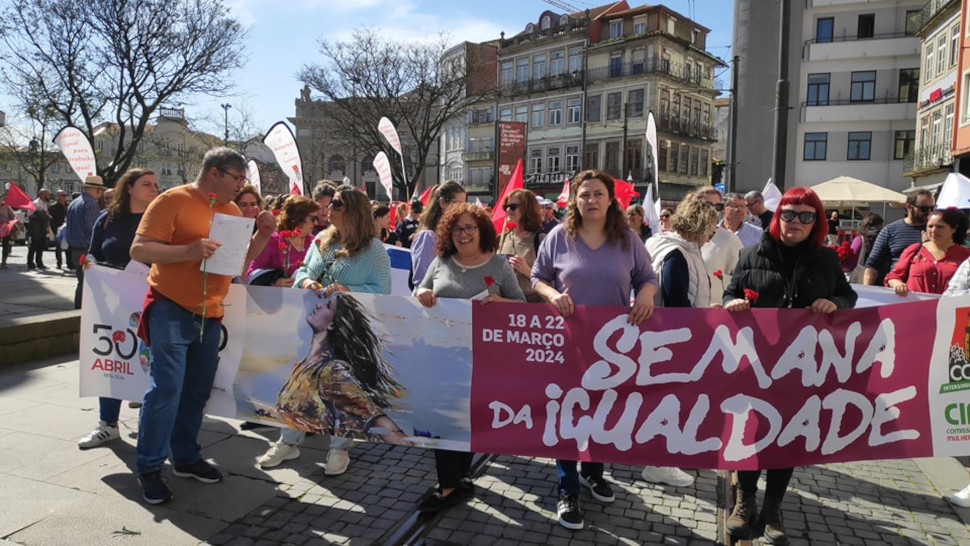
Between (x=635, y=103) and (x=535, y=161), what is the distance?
10.1 m

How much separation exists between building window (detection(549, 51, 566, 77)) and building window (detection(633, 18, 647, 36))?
6.30 m

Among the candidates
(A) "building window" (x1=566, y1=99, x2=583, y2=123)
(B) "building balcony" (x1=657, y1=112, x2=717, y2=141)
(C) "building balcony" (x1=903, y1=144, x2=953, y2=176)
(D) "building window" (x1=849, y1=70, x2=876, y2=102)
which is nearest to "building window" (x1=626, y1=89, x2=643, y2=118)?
(B) "building balcony" (x1=657, y1=112, x2=717, y2=141)

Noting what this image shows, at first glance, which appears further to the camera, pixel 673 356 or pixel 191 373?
pixel 191 373

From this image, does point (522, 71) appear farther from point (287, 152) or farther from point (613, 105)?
point (287, 152)

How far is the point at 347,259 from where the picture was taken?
14.4 ft

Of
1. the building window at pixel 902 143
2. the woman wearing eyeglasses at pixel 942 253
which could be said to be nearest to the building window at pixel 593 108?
the building window at pixel 902 143

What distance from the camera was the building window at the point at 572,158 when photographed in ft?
179

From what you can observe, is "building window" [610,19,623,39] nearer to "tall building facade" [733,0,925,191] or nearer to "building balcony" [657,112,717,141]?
"building balcony" [657,112,717,141]

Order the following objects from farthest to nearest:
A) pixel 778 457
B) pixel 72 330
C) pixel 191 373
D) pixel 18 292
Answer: pixel 18 292, pixel 72 330, pixel 191 373, pixel 778 457

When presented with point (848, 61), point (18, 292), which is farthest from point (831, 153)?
point (18, 292)

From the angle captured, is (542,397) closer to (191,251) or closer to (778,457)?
(778,457)

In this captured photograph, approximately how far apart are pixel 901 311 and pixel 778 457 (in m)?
1.05

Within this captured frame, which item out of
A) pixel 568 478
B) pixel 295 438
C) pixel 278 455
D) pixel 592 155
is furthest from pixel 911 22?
pixel 278 455

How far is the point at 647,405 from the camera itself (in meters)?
3.65
